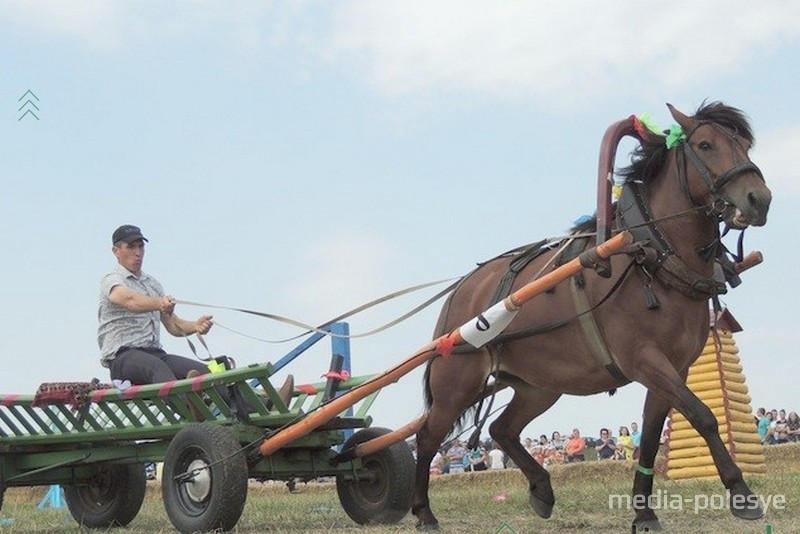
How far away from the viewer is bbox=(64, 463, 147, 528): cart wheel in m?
8.93

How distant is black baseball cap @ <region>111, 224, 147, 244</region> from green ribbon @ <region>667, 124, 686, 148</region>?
3.90 meters

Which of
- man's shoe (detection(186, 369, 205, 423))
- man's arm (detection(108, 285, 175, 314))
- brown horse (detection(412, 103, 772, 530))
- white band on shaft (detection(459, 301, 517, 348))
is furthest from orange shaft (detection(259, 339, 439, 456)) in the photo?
man's arm (detection(108, 285, 175, 314))

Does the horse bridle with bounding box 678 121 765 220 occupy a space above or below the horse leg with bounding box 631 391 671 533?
above

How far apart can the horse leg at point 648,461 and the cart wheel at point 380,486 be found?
1735 mm

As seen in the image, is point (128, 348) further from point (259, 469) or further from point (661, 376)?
point (661, 376)

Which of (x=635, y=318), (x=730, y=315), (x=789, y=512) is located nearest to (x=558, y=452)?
(x=730, y=315)

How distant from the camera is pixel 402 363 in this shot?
7.51 m

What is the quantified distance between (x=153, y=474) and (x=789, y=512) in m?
13.9

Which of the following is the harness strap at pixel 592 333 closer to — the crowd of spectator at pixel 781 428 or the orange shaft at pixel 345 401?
the orange shaft at pixel 345 401

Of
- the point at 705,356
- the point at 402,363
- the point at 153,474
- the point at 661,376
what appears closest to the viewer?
the point at 661,376

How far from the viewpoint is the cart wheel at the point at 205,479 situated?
727 cm

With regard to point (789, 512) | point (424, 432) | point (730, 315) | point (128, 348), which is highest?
point (730, 315)

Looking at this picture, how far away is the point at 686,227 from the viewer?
694 centimetres

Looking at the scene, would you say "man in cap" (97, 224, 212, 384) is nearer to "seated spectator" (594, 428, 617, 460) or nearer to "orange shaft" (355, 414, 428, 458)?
"orange shaft" (355, 414, 428, 458)
